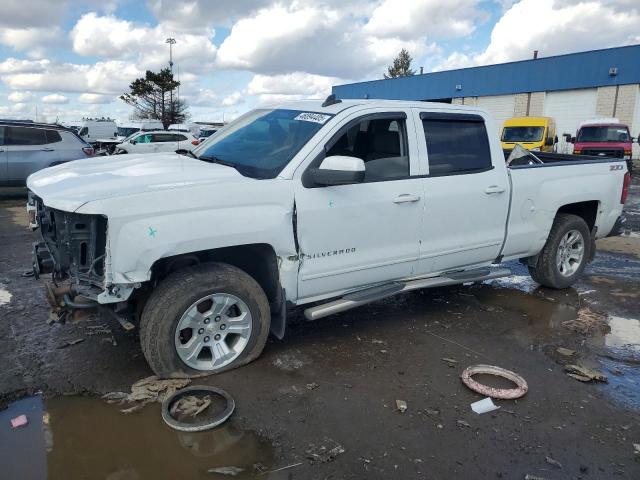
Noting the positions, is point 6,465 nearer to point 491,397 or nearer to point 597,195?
point 491,397

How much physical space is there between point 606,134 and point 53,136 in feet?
63.7

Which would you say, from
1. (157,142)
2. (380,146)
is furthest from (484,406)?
(157,142)

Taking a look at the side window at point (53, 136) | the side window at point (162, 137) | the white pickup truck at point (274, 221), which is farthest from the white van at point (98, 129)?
the white pickup truck at point (274, 221)

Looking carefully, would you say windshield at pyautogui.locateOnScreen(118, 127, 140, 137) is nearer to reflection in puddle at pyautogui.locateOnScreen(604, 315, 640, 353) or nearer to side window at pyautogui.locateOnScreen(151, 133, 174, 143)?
side window at pyautogui.locateOnScreen(151, 133, 174, 143)

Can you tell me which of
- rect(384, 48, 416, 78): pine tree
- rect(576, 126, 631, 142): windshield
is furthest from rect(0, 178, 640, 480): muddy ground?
rect(384, 48, 416, 78): pine tree

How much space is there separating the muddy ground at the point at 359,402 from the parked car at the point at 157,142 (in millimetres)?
16191

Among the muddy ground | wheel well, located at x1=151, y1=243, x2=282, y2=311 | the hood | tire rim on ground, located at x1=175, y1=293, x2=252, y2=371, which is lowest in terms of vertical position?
the muddy ground

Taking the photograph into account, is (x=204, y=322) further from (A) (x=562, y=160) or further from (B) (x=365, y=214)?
(A) (x=562, y=160)

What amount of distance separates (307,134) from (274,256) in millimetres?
996

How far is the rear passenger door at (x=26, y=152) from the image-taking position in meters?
12.4

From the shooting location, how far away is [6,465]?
2809 millimetres

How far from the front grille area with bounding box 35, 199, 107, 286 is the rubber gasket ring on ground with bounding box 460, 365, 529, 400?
2.61 metres

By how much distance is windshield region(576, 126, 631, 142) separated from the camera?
20500 millimetres

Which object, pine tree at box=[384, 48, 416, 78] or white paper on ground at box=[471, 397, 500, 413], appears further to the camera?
pine tree at box=[384, 48, 416, 78]
